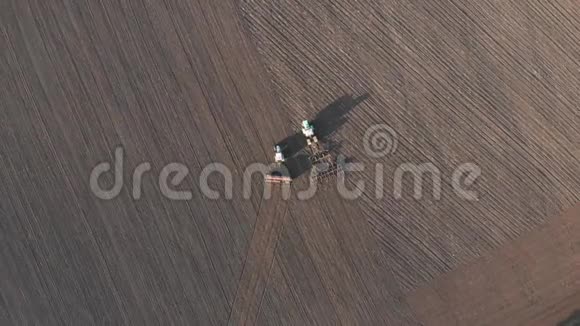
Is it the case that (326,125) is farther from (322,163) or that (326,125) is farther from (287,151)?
(287,151)

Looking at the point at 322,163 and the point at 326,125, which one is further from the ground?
the point at 326,125

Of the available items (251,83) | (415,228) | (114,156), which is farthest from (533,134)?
(114,156)

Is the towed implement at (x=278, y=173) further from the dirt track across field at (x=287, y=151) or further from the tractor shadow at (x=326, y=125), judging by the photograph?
the dirt track across field at (x=287, y=151)

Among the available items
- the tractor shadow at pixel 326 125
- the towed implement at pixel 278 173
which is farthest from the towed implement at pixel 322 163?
the towed implement at pixel 278 173

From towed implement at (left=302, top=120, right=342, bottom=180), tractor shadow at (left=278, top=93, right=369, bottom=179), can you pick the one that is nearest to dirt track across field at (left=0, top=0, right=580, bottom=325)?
tractor shadow at (left=278, top=93, right=369, bottom=179)

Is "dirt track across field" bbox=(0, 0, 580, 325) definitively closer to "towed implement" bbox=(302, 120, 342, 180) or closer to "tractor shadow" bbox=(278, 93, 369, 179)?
"tractor shadow" bbox=(278, 93, 369, 179)

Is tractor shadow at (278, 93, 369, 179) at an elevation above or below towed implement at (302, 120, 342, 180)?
above

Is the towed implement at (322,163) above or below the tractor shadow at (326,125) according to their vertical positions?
below

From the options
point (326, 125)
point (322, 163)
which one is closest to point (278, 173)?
point (322, 163)

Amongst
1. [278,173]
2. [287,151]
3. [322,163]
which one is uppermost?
[287,151]

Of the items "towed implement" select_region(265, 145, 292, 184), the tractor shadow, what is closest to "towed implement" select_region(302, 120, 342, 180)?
the tractor shadow
